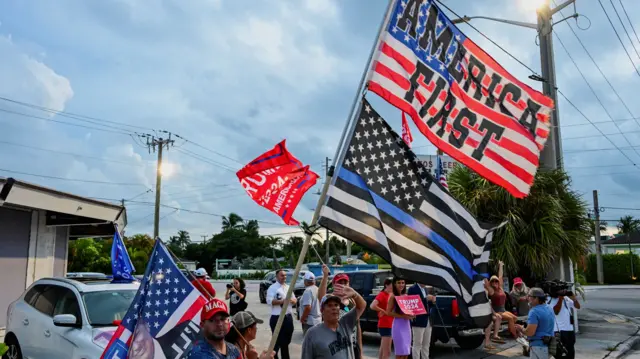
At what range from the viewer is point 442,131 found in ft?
14.9

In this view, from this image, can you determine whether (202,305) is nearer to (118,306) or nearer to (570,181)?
(118,306)

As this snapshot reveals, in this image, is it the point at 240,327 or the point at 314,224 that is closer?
the point at 314,224

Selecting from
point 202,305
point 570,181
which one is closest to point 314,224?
point 202,305

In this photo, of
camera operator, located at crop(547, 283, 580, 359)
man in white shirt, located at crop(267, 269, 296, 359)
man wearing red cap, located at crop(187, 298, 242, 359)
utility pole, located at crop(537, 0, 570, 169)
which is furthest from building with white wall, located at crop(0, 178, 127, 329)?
utility pole, located at crop(537, 0, 570, 169)

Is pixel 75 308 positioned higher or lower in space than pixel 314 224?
lower

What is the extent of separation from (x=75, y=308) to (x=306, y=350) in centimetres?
443

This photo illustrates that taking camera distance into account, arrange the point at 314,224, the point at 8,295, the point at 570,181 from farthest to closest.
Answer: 1. the point at 570,181
2. the point at 8,295
3. the point at 314,224

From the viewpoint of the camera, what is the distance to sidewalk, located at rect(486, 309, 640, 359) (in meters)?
10.3

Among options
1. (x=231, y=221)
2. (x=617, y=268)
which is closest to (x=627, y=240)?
(x=617, y=268)

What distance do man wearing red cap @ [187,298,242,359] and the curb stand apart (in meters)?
9.26

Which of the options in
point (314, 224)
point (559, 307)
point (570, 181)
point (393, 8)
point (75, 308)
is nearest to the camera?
point (314, 224)

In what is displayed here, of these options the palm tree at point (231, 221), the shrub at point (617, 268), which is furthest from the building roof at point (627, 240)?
the palm tree at point (231, 221)

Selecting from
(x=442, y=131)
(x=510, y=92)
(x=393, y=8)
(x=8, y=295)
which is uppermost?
(x=393, y=8)

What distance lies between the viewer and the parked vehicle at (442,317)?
10.2 metres
